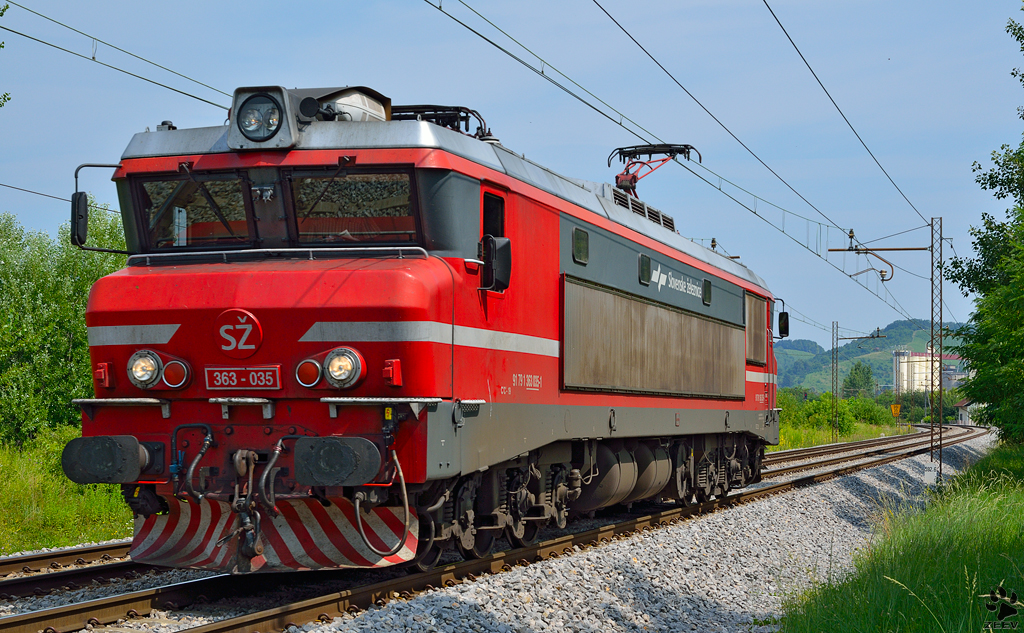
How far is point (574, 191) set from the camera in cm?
1163

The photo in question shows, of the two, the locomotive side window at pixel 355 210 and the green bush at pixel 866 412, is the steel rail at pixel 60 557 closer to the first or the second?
the locomotive side window at pixel 355 210

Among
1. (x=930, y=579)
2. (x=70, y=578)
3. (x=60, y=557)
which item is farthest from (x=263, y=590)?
(x=930, y=579)

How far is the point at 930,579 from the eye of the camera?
8.60 metres

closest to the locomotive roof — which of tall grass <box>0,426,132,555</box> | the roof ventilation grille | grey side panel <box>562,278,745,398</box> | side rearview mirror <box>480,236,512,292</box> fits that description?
side rearview mirror <box>480,236,512,292</box>

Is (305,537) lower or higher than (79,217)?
lower

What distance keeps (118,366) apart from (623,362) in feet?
20.9

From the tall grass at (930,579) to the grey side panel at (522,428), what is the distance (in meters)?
2.94

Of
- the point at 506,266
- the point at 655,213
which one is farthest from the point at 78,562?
the point at 655,213

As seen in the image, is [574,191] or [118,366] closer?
[118,366]

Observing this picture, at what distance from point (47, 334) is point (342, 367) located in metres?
21.0

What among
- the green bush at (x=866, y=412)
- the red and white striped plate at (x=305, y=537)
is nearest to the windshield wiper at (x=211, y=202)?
the red and white striped plate at (x=305, y=537)

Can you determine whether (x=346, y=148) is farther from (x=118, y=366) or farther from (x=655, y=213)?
(x=655, y=213)

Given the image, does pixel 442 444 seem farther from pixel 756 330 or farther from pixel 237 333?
pixel 756 330

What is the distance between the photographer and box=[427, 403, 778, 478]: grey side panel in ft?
26.7
